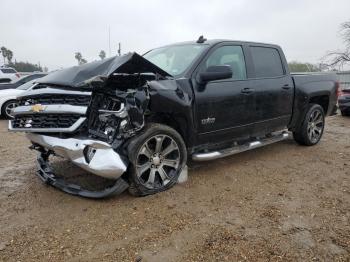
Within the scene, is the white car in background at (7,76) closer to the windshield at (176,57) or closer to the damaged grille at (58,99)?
the windshield at (176,57)

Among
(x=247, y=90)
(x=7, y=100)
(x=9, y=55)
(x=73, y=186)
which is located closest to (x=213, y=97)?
(x=247, y=90)

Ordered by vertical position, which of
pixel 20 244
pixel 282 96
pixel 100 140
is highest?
pixel 282 96

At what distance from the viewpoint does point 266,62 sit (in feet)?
19.7

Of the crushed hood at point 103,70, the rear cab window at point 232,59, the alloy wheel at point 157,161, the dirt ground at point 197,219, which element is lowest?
the dirt ground at point 197,219

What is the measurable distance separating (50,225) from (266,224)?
211 cm

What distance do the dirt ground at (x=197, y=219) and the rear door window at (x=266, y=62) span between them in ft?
5.01

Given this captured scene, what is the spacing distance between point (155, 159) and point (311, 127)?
12.7 ft

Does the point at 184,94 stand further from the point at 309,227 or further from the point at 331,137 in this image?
the point at 331,137

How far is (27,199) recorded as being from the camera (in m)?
4.31

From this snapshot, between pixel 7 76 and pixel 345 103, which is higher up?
pixel 7 76

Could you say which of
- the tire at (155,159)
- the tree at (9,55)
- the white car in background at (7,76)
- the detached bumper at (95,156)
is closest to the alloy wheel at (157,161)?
the tire at (155,159)

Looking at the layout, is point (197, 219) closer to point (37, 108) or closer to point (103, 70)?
point (103, 70)

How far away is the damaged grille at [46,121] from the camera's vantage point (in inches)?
161

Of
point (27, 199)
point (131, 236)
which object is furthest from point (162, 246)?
point (27, 199)
